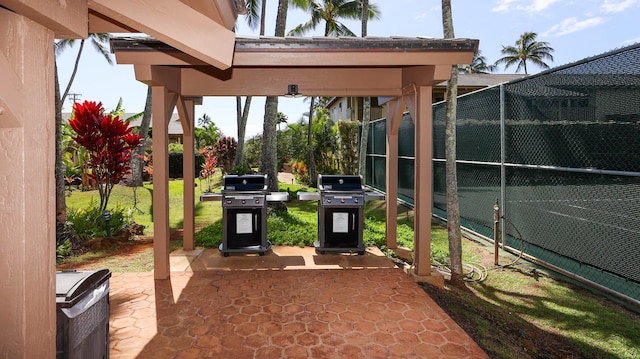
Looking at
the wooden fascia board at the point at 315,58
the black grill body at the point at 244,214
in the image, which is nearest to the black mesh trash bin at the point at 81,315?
the wooden fascia board at the point at 315,58

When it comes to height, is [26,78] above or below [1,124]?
above

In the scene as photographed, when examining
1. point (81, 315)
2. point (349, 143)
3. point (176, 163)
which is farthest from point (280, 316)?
point (176, 163)

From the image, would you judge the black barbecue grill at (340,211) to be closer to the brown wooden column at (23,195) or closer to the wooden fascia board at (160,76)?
the wooden fascia board at (160,76)

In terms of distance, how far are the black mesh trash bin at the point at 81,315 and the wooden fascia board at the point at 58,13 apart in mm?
1349

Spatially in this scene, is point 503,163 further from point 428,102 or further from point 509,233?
point 428,102

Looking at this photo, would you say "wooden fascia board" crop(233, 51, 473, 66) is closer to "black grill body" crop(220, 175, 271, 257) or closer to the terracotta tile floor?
"black grill body" crop(220, 175, 271, 257)

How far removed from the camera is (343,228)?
5.45 metres

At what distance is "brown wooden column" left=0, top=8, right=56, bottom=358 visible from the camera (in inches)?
62.4

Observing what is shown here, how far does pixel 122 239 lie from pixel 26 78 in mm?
5679

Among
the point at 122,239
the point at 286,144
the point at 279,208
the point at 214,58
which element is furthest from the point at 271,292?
the point at 286,144

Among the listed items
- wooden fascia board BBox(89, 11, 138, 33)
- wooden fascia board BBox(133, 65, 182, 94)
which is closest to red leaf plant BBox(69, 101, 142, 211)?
wooden fascia board BBox(133, 65, 182, 94)

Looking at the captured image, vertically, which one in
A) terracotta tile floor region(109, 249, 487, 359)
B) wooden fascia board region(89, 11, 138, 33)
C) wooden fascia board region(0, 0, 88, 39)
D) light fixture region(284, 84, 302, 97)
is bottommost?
terracotta tile floor region(109, 249, 487, 359)

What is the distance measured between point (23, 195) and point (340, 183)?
162 inches

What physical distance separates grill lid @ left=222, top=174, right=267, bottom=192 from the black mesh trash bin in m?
2.94
